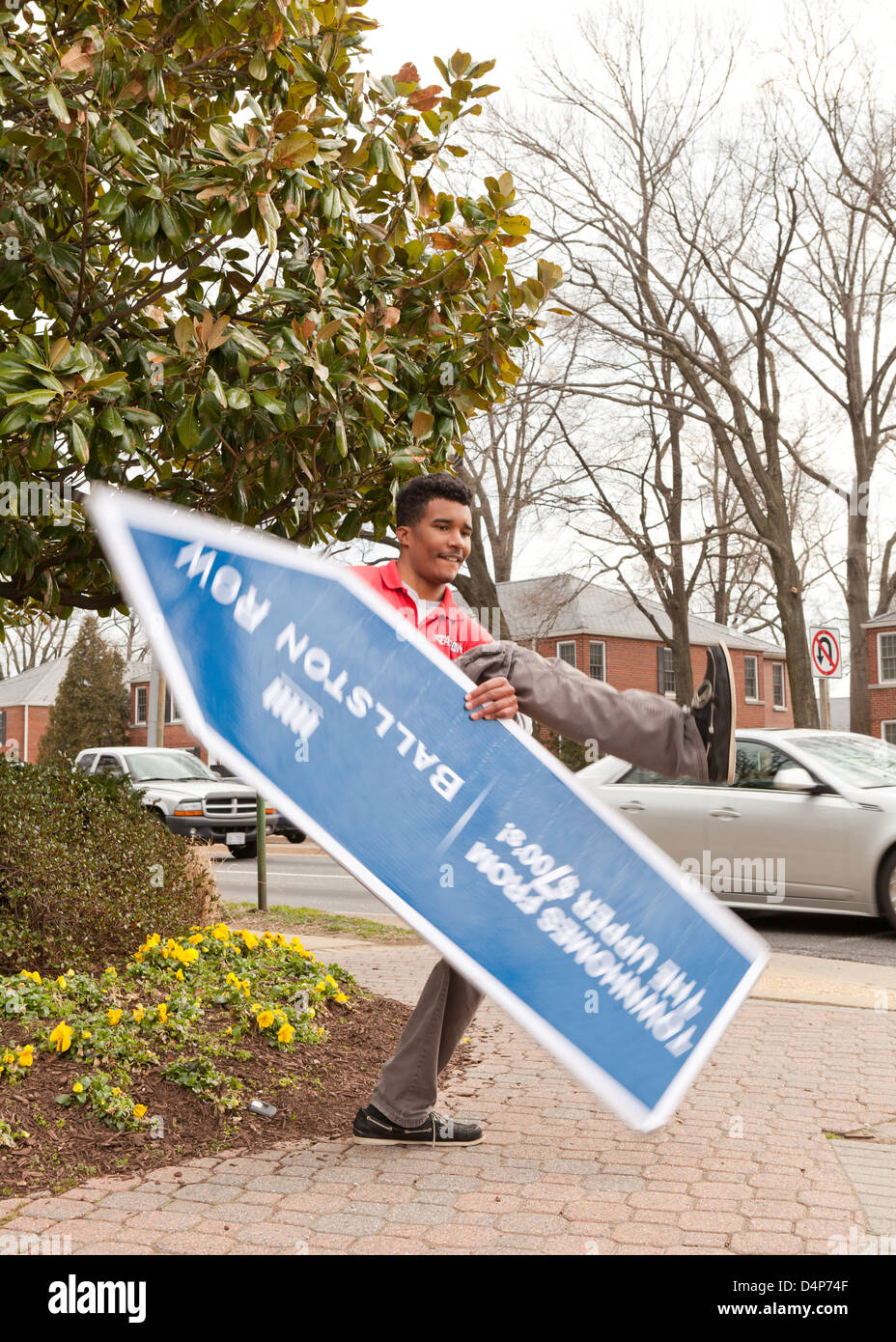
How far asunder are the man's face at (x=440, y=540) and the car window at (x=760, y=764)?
7.33 meters

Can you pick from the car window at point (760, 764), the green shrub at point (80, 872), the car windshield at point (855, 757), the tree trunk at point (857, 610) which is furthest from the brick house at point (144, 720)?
the green shrub at point (80, 872)

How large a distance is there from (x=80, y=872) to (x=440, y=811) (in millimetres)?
3361

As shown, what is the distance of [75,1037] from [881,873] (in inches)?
280

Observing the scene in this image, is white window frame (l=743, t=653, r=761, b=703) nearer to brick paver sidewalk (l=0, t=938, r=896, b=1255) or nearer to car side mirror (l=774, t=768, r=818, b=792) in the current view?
car side mirror (l=774, t=768, r=818, b=792)

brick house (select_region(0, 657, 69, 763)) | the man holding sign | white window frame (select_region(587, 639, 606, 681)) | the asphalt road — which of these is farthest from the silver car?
brick house (select_region(0, 657, 69, 763))

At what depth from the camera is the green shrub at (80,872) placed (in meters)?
5.36

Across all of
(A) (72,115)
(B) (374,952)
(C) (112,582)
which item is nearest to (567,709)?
(A) (72,115)

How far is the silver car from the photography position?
957 centimetres

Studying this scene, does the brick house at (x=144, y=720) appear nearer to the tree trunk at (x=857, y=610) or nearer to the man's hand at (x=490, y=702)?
the tree trunk at (x=857, y=610)

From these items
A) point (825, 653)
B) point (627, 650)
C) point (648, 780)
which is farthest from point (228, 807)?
point (627, 650)

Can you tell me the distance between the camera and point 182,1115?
4.08 meters

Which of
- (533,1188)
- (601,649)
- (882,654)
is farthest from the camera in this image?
(601,649)

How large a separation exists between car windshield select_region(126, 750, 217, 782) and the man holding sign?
54.9ft

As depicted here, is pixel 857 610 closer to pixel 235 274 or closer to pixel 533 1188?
pixel 235 274
